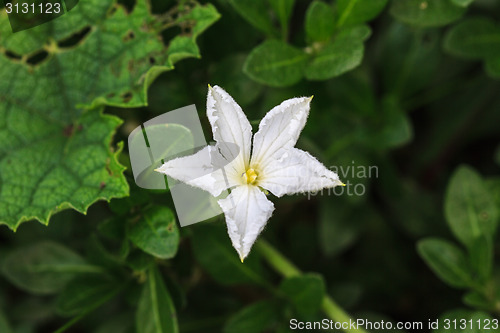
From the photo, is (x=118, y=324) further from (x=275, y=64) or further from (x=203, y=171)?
(x=275, y=64)

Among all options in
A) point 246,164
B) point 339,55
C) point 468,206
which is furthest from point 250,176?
point 468,206

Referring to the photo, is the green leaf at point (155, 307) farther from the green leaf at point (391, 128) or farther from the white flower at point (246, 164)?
the green leaf at point (391, 128)

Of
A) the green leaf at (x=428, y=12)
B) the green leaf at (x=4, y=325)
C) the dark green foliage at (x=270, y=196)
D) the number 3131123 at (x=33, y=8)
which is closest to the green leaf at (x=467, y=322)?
the dark green foliage at (x=270, y=196)

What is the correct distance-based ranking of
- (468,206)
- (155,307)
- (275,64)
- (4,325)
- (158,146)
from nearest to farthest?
(158,146)
(155,307)
(275,64)
(468,206)
(4,325)

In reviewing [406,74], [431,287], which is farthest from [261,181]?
[431,287]

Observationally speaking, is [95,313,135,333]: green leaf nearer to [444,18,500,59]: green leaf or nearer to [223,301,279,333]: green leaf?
[223,301,279,333]: green leaf

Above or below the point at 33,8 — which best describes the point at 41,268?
below
